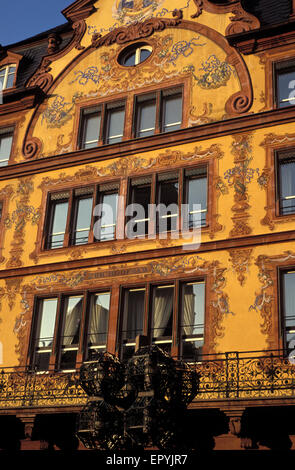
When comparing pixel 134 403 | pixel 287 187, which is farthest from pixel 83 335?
pixel 134 403

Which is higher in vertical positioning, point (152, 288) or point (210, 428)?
point (152, 288)

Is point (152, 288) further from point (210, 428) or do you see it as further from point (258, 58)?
point (258, 58)

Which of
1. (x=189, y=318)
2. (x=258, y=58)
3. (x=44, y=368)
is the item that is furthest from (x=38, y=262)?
(x=258, y=58)

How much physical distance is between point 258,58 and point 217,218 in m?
5.49

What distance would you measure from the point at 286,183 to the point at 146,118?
5.61 m

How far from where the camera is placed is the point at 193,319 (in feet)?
63.9

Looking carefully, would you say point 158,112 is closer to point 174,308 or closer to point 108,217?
point 108,217

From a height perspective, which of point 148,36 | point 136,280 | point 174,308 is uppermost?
point 148,36

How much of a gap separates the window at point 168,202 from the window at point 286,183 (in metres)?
2.19

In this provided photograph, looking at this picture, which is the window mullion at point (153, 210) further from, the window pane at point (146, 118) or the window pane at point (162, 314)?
the window pane at point (146, 118)

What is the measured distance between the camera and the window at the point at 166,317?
19250 mm

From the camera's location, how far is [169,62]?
923 inches

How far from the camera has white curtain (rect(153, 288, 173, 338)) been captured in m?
19.8

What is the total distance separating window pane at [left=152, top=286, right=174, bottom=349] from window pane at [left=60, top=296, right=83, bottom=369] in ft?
7.87
